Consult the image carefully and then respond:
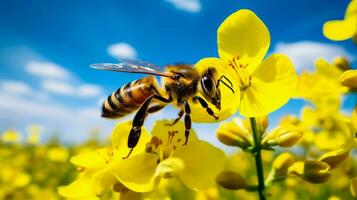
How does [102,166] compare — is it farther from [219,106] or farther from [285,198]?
[285,198]

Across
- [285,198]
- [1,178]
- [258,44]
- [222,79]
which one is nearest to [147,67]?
[222,79]

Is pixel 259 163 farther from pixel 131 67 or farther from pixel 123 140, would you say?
pixel 131 67

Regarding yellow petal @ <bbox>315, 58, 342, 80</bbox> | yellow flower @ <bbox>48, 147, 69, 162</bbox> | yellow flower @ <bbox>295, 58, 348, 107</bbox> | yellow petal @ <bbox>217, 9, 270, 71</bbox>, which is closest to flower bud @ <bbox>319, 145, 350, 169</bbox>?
yellow petal @ <bbox>217, 9, 270, 71</bbox>

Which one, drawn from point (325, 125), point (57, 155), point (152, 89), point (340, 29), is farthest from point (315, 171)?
point (57, 155)

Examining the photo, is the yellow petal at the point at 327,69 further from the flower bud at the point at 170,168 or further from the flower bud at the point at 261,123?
the flower bud at the point at 170,168

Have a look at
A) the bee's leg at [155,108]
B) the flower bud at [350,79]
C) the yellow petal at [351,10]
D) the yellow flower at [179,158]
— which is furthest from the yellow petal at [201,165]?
the yellow petal at [351,10]
